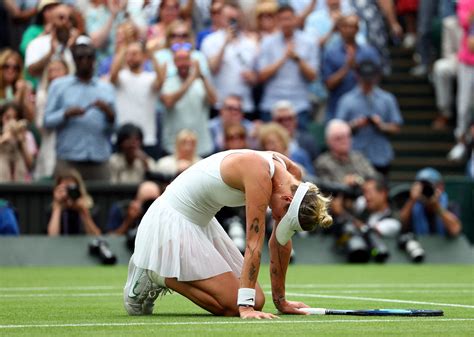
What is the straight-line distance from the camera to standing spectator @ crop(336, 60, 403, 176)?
19.6m

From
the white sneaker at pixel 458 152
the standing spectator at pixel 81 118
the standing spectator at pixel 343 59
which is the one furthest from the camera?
the white sneaker at pixel 458 152

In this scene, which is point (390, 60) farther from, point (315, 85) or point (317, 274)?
point (317, 274)

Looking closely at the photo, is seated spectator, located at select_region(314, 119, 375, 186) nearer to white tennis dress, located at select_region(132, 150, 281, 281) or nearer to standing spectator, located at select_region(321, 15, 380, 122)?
standing spectator, located at select_region(321, 15, 380, 122)

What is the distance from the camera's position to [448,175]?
22047mm

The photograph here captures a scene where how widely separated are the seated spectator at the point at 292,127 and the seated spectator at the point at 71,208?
A: 318cm

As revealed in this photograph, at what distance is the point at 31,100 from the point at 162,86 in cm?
190

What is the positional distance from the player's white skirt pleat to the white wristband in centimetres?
63

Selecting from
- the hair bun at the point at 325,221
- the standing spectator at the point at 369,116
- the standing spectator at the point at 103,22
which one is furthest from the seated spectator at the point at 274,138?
the hair bun at the point at 325,221

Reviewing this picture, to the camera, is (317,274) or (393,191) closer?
(317,274)

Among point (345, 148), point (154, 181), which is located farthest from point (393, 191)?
point (154, 181)

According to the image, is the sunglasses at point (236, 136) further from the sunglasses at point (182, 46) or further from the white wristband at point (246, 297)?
the white wristband at point (246, 297)

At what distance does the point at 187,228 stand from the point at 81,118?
8125 mm

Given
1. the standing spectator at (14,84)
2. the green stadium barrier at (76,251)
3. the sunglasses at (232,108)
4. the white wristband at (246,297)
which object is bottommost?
the green stadium barrier at (76,251)

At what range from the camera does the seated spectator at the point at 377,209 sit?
59.4ft
